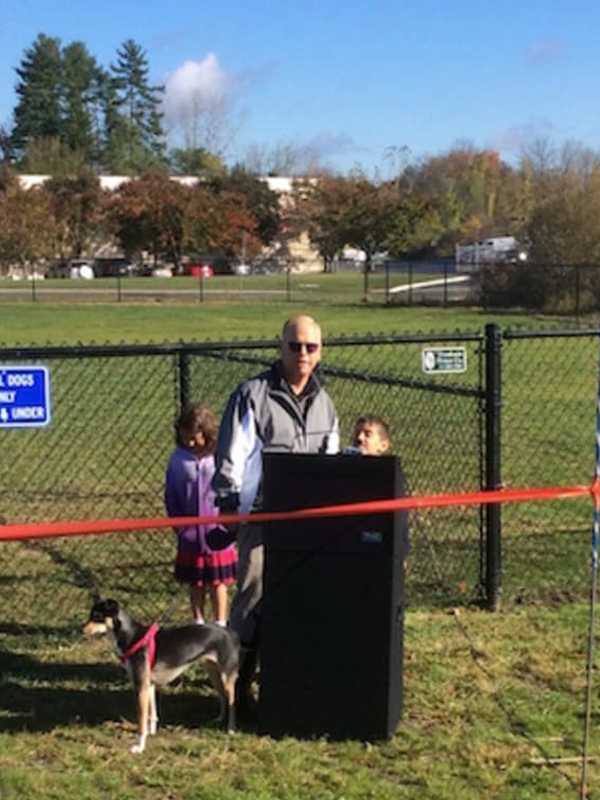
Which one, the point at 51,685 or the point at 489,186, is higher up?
the point at 489,186

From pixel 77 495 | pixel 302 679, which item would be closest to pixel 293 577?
pixel 302 679

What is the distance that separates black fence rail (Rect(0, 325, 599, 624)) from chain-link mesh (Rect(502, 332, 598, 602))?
0.02m

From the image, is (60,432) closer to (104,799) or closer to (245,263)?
(104,799)

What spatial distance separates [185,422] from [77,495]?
4.00m

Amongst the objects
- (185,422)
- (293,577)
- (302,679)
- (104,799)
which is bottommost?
(104,799)

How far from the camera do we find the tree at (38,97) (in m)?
115

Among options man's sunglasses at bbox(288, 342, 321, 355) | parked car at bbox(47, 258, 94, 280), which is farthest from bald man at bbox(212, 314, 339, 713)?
parked car at bbox(47, 258, 94, 280)

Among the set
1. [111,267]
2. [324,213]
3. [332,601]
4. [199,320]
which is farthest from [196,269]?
[332,601]

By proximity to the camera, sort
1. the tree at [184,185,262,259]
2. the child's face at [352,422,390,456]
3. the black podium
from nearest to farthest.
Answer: the black podium → the child's face at [352,422,390,456] → the tree at [184,185,262,259]

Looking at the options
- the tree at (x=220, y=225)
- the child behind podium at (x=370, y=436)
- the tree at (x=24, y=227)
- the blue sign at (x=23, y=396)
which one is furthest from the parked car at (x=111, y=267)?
the child behind podium at (x=370, y=436)

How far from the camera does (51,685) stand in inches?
212

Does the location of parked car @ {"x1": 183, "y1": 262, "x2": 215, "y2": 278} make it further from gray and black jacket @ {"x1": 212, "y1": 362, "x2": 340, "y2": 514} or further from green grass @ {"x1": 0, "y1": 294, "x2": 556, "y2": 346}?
gray and black jacket @ {"x1": 212, "y1": 362, "x2": 340, "y2": 514}

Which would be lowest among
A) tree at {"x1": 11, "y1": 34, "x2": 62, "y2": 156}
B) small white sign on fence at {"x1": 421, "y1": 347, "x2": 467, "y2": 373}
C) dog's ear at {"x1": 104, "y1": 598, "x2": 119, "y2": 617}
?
dog's ear at {"x1": 104, "y1": 598, "x2": 119, "y2": 617}

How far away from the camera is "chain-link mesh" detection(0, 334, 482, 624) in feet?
21.8
